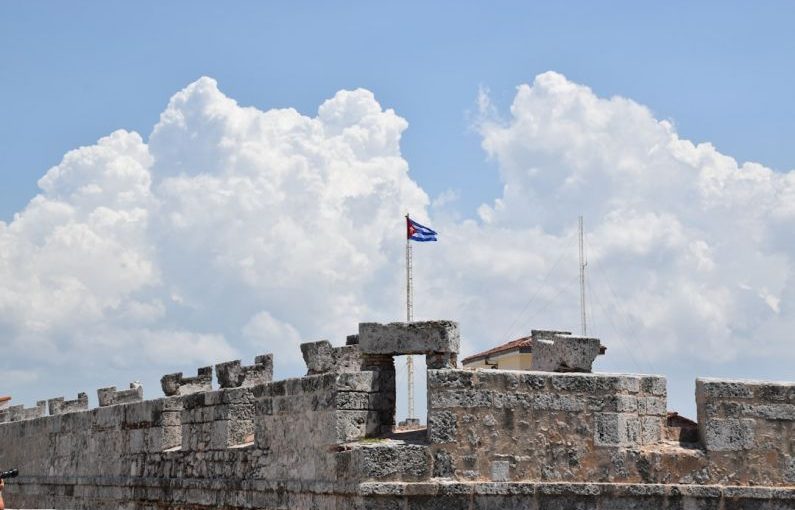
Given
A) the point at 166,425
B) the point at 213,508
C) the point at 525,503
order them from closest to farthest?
the point at 525,503 → the point at 213,508 → the point at 166,425

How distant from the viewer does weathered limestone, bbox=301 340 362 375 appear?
13.8m

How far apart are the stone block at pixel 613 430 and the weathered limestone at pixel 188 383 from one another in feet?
21.9

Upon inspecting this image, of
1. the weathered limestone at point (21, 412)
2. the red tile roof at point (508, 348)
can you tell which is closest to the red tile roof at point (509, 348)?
the red tile roof at point (508, 348)

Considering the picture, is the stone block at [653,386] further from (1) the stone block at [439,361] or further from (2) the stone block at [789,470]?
(1) the stone block at [439,361]

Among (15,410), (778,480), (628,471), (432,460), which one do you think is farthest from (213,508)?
(15,410)

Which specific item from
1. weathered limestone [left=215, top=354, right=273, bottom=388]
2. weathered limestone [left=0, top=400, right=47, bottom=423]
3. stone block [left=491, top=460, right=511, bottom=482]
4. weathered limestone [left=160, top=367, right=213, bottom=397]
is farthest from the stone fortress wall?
weathered limestone [left=0, top=400, right=47, bottom=423]

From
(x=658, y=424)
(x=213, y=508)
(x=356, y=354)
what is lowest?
(x=213, y=508)

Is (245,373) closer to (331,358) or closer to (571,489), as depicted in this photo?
(331,358)

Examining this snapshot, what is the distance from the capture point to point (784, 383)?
12.8 meters

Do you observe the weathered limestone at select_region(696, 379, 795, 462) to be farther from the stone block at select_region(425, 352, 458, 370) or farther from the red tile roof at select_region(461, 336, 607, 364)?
the red tile roof at select_region(461, 336, 607, 364)

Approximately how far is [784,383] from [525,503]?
3.16 m

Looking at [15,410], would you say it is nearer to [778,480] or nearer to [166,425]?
[166,425]

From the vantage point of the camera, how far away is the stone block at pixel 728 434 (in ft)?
41.1

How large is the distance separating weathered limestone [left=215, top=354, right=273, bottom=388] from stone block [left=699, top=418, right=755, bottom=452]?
5875mm
